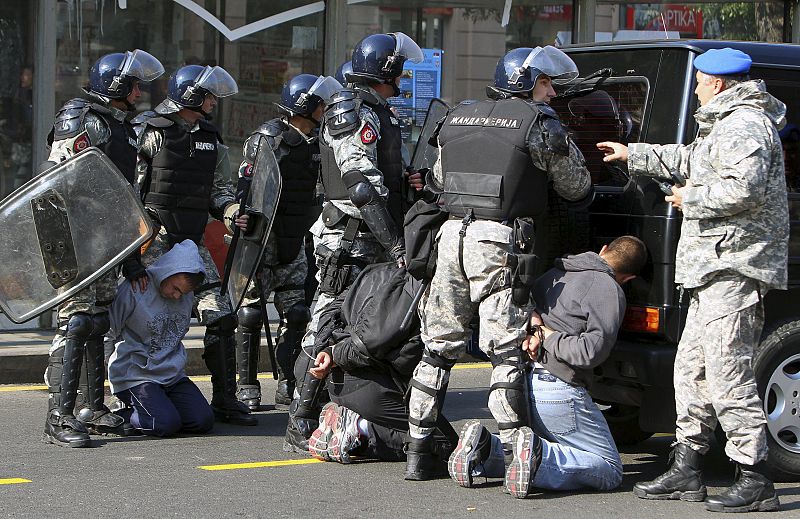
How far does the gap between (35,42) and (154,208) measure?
11.8ft

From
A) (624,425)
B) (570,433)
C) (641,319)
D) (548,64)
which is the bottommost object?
(624,425)

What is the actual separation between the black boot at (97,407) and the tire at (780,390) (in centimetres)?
343

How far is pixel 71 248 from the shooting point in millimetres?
6793

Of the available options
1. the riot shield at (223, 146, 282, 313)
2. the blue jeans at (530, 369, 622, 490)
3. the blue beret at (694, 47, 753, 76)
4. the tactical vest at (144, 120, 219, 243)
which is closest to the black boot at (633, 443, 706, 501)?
the blue jeans at (530, 369, 622, 490)

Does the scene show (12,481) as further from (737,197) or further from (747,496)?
(737,197)

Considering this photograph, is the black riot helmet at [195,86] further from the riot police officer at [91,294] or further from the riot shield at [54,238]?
the riot shield at [54,238]

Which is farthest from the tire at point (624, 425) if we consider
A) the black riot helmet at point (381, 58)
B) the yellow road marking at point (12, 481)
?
the yellow road marking at point (12, 481)

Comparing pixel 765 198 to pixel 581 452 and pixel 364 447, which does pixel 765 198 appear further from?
pixel 364 447

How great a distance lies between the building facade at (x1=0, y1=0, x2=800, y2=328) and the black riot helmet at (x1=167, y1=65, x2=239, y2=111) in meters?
3.23


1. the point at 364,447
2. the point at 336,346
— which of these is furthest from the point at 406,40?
the point at 364,447

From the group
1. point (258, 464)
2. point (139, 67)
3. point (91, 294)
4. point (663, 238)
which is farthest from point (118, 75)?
point (663, 238)

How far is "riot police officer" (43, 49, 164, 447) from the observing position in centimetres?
683

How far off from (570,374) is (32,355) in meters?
4.52

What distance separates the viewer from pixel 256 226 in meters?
7.63
